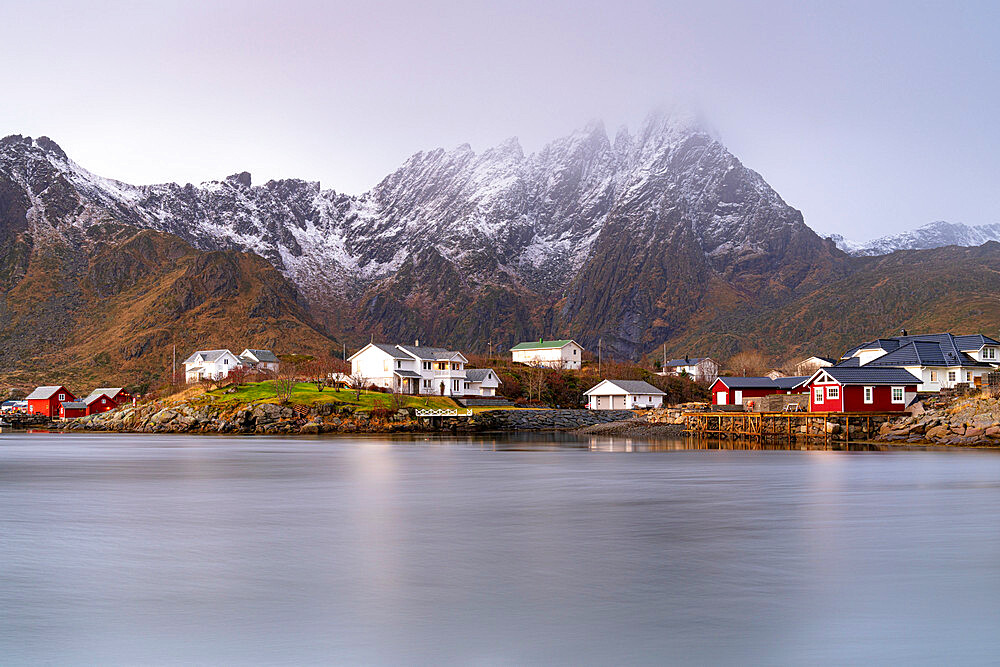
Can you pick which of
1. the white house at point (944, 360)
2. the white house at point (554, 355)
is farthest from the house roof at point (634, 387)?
the white house at point (554, 355)

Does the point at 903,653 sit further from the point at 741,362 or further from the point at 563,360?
the point at 741,362

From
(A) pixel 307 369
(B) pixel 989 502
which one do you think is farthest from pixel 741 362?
(B) pixel 989 502

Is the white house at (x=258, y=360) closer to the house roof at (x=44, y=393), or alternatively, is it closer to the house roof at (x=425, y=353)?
the house roof at (x=44, y=393)

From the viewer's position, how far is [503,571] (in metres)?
14.6

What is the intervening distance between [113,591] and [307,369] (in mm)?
97709

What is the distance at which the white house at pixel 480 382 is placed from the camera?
362 ft

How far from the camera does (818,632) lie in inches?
416

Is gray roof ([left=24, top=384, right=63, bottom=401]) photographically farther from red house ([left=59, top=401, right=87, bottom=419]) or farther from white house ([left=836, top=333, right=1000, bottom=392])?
white house ([left=836, top=333, right=1000, bottom=392])

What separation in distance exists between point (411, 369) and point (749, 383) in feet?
132

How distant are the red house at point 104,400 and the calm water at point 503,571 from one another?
332 feet

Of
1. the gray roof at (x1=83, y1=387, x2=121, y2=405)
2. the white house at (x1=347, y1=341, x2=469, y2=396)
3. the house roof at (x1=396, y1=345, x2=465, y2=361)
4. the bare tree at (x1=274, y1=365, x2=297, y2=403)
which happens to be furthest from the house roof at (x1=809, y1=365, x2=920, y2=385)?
the gray roof at (x1=83, y1=387, x2=121, y2=405)

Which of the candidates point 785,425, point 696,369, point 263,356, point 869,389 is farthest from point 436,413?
point 696,369

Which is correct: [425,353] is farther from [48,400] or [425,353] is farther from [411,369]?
[48,400]

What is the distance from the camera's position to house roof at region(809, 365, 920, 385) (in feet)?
222
